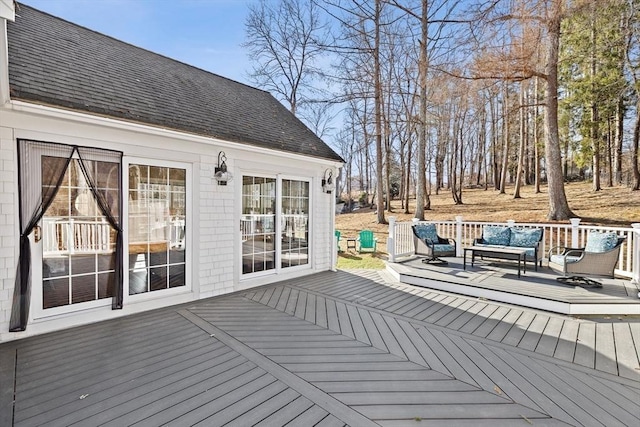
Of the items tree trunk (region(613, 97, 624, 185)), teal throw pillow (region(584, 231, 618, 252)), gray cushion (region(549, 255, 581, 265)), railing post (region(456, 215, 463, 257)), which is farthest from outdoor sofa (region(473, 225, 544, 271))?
tree trunk (region(613, 97, 624, 185))

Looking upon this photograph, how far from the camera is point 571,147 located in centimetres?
1834

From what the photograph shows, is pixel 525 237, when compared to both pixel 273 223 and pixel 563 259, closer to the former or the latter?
pixel 563 259

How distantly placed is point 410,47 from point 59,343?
13643mm

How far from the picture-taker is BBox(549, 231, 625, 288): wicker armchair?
5.21m

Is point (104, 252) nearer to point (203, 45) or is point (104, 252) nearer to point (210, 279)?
point (210, 279)

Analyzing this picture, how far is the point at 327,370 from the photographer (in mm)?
3020

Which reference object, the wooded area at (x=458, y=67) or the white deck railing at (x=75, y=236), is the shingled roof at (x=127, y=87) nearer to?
the white deck railing at (x=75, y=236)

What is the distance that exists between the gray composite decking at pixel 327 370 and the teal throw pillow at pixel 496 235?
261cm

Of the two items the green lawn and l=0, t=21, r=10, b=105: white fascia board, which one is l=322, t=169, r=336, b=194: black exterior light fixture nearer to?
the green lawn

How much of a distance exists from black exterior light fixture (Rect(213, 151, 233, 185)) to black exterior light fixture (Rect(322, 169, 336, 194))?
8.52 feet

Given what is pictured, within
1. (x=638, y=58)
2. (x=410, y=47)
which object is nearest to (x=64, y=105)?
(x=410, y=47)

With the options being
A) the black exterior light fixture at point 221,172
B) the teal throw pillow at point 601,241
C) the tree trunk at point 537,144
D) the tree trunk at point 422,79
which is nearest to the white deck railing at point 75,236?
the black exterior light fixture at point 221,172

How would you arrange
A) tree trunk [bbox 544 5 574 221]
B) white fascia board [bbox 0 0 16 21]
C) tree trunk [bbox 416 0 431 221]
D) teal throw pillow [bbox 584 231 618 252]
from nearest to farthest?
white fascia board [bbox 0 0 16 21] → teal throw pillow [bbox 584 231 618 252] → tree trunk [bbox 544 5 574 221] → tree trunk [bbox 416 0 431 221]

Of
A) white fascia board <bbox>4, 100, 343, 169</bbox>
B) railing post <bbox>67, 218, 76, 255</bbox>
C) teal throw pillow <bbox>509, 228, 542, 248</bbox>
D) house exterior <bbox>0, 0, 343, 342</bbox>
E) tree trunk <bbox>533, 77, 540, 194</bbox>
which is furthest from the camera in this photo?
tree trunk <bbox>533, 77, 540, 194</bbox>
